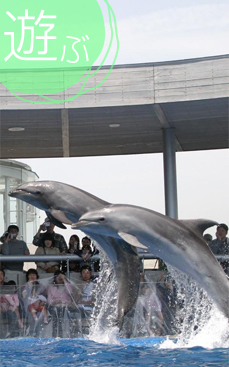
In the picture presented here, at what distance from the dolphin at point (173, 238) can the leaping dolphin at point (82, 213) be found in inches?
22.8

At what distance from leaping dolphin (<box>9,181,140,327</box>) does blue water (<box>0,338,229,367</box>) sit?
0.73m

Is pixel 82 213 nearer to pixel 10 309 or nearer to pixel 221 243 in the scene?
pixel 10 309

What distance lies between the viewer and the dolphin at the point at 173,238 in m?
9.46

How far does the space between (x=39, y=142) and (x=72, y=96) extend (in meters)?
4.39

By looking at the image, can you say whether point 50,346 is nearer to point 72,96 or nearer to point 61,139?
point 72,96

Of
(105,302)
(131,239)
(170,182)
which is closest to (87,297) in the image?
(105,302)

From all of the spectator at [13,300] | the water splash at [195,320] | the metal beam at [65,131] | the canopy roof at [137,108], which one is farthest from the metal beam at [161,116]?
the spectator at [13,300]

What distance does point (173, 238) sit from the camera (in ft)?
31.2

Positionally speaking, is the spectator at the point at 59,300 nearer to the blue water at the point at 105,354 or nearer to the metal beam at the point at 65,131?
the blue water at the point at 105,354

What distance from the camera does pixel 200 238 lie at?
31.6ft

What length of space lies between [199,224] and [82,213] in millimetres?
1759

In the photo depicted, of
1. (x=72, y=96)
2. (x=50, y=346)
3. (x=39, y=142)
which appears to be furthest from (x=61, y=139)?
(x=50, y=346)

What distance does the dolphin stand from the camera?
9.46 m

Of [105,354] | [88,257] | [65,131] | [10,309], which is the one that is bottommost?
[105,354]
